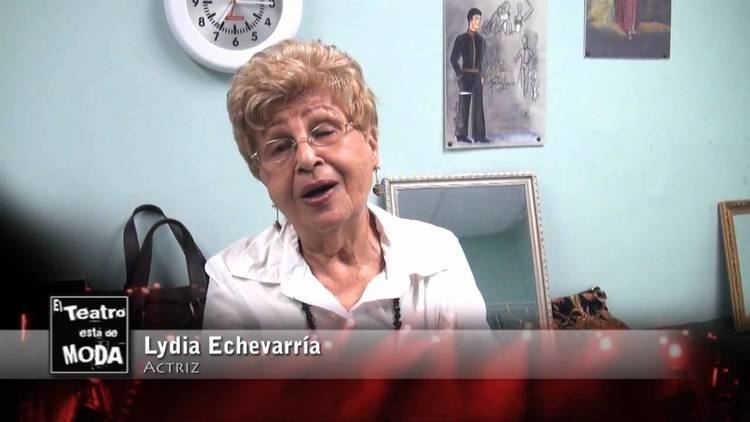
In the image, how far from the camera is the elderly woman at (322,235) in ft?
2.45

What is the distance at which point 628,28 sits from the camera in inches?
33.0

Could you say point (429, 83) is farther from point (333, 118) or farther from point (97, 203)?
point (97, 203)

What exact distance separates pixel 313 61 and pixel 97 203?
1.16ft

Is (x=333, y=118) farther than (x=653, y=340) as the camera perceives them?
No

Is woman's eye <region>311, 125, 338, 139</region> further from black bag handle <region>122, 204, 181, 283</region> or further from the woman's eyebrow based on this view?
black bag handle <region>122, 204, 181, 283</region>

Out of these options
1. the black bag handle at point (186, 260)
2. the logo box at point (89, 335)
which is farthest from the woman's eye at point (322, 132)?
the logo box at point (89, 335)

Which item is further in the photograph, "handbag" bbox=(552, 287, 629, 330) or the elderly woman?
"handbag" bbox=(552, 287, 629, 330)

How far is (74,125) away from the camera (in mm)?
802

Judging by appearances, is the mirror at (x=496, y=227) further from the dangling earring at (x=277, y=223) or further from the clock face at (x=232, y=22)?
the clock face at (x=232, y=22)

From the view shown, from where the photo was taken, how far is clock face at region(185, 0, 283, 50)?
0.77 metres

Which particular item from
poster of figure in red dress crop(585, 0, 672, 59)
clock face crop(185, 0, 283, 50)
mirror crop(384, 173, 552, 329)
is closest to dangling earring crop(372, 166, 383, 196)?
mirror crop(384, 173, 552, 329)

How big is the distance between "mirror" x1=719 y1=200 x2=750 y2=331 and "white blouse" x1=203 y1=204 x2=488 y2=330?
0.41 m

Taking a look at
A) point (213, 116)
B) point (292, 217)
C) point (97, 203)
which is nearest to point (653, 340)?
point (292, 217)

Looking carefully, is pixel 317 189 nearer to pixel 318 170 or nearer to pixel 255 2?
pixel 318 170
